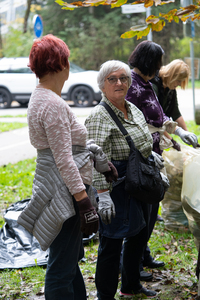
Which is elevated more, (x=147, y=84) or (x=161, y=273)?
(x=147, y=84)

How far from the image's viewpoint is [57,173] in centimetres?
187

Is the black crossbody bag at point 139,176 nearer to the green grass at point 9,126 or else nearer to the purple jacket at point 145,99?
the purple jacket at point 145,99

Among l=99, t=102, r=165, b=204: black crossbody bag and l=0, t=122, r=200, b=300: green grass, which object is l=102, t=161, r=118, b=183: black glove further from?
l=0, t=122, r=200, b=300: green grass

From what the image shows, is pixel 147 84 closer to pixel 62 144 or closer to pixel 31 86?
pixel 62 144

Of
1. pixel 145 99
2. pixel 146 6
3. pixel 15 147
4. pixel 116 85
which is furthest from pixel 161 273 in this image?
pixel 15 147

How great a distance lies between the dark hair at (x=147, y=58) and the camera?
111 inches

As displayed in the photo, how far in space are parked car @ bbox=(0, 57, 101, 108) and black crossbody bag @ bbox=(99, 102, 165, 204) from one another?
36.4 ft

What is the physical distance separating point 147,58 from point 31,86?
37.4ft

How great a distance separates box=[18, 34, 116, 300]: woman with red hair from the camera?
1791 millimetres

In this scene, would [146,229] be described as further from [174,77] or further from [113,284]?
[174,77]

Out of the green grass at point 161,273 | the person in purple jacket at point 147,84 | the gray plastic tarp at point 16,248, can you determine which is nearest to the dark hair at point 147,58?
the person in purple jacket at point 147,84

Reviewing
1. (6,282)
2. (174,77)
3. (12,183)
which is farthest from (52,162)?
(12,183)

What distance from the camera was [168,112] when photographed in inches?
140

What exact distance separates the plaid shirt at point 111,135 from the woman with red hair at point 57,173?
0.92ft
